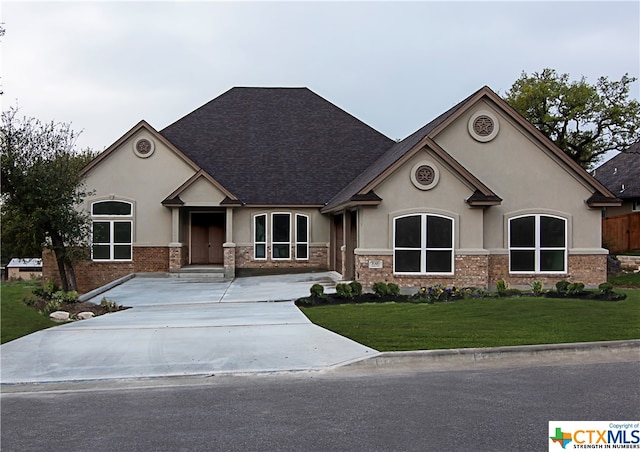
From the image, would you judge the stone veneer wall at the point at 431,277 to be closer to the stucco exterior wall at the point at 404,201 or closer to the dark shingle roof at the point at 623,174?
the stucco exterior wall at the point at 404,201

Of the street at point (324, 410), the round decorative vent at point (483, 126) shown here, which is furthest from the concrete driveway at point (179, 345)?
the round decorative vent at point (483, 126)

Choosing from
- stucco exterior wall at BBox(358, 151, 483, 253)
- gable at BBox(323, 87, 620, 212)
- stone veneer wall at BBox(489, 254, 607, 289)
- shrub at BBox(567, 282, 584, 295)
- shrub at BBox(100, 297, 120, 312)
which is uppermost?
gable at BBox(323, 87, 620, 212)

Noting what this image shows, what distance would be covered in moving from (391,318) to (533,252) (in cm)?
916

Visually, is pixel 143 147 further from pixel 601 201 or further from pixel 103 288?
pixel 601 201

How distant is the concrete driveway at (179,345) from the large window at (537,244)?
28.7ft

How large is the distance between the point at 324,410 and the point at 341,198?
1656cm

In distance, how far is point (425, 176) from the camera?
19.6 metres

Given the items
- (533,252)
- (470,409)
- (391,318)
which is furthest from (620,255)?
(470,409)

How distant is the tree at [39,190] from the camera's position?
1905 cm

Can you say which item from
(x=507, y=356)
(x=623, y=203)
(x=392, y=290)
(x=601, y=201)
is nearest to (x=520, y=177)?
(x=601, y=201)

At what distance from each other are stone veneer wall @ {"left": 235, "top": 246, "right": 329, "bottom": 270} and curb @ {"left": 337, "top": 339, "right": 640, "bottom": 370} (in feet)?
55.3

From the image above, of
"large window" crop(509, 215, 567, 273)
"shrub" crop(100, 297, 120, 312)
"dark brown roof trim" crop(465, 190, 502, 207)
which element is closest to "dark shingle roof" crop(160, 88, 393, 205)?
"dark brown roof trim" crop(465, 190, 502, 207)

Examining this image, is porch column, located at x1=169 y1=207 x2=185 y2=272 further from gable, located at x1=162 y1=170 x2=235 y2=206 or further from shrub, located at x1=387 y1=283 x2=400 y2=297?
shrub, located at x1=387 y1=283 x2=400 y2=297

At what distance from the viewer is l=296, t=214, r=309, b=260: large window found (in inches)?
1063
